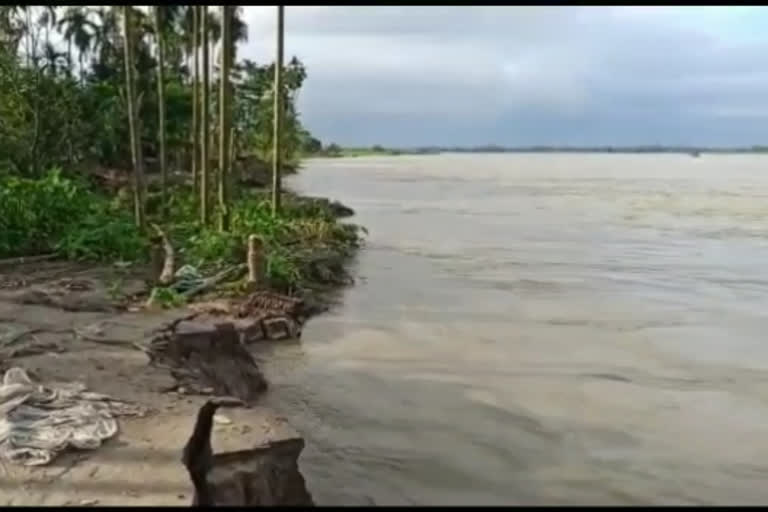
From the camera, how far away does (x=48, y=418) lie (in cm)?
520

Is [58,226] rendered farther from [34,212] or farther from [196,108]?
[196,108]

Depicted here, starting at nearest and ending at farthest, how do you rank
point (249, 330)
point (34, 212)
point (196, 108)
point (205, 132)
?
point (249, 330)
point (34, 212)
point (205, 132)
point (196, 108)

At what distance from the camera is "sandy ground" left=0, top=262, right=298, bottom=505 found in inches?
168

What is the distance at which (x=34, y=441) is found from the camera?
4809 mm

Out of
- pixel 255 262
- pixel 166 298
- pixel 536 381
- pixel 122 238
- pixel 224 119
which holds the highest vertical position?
pixel 224 119

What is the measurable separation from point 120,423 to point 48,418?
42 centimetres

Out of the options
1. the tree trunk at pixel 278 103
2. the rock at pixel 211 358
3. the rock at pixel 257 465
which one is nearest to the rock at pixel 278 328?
the rock at pixel 211 358

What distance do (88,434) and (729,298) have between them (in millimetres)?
12319

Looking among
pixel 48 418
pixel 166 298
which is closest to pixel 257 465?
pixel 48 418

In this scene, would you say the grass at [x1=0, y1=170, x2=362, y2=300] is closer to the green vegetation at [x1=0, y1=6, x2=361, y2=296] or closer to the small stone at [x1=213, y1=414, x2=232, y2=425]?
the green vegetation at [x1=0, y1=6, x2=361, y2=296]

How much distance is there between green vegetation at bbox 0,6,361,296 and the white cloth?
4.21m

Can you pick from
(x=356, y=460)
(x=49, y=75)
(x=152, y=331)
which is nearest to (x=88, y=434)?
(x=356, y=460)

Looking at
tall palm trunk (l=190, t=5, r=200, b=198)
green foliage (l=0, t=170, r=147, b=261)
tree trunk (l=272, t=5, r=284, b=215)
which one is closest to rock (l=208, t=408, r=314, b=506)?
green foliage (l=0, t=170, r=147, b=261)

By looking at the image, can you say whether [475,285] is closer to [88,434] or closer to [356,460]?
[356,460]
